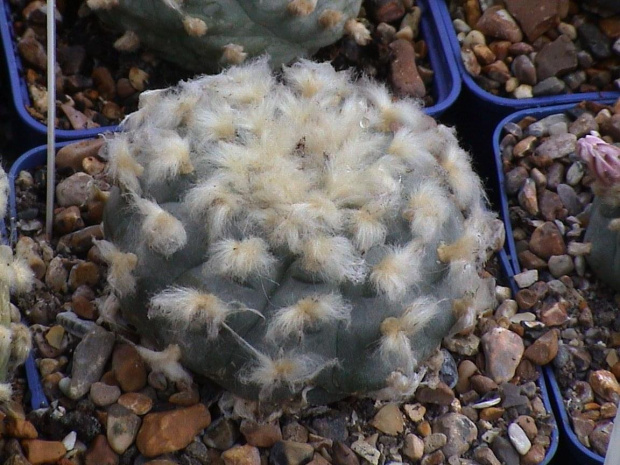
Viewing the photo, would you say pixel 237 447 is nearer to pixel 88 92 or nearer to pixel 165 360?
pixel 165 360

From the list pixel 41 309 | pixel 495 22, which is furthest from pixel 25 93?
pixel 495 22

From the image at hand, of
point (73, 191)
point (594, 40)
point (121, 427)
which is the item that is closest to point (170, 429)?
point (121, 427)

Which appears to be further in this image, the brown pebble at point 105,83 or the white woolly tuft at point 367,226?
the brown pebble at point 105,83

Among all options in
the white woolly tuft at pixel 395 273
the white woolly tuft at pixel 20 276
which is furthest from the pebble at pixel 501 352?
the white woolly tuft at pixel 20 276

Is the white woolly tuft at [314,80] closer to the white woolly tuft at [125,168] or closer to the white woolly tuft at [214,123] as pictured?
the white woolly tuft at [214,123]

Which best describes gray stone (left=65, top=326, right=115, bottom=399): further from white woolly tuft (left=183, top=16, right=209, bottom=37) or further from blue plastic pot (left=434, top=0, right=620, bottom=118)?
blue plastic pot (left=434, top=0, right=620, bottom=118)

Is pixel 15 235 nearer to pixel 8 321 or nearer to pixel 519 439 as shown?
pixel 8 321
